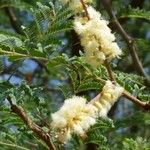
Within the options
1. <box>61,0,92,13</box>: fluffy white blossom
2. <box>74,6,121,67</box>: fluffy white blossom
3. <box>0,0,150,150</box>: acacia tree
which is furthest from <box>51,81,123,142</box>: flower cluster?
<box>61,0,92,13</box>: fluffy white blossom

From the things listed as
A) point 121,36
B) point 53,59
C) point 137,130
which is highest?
point 53,59

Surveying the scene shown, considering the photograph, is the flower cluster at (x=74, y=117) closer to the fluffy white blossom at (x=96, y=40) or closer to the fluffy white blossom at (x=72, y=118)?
the fluffy white blossom at (x=72, y=118)

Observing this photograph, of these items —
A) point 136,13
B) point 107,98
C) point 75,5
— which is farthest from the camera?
point 136,13

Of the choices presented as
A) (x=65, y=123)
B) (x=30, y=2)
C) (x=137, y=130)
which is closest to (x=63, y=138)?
(x=65, y=123)

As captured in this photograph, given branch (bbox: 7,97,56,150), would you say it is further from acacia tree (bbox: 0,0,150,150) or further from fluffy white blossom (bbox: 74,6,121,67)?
fluffy white blossom (bbox: 74,6,121,67)

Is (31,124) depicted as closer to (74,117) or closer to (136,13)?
(74,117)

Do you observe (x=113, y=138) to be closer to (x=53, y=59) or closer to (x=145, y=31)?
(x=53, y=59)

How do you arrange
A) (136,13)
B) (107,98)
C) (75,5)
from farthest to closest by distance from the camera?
(136,13)
(75,5)
(107,98)

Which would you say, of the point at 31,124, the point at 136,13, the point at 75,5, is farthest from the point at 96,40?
the point at 136,13

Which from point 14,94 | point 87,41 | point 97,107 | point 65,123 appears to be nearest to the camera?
point 65,123
